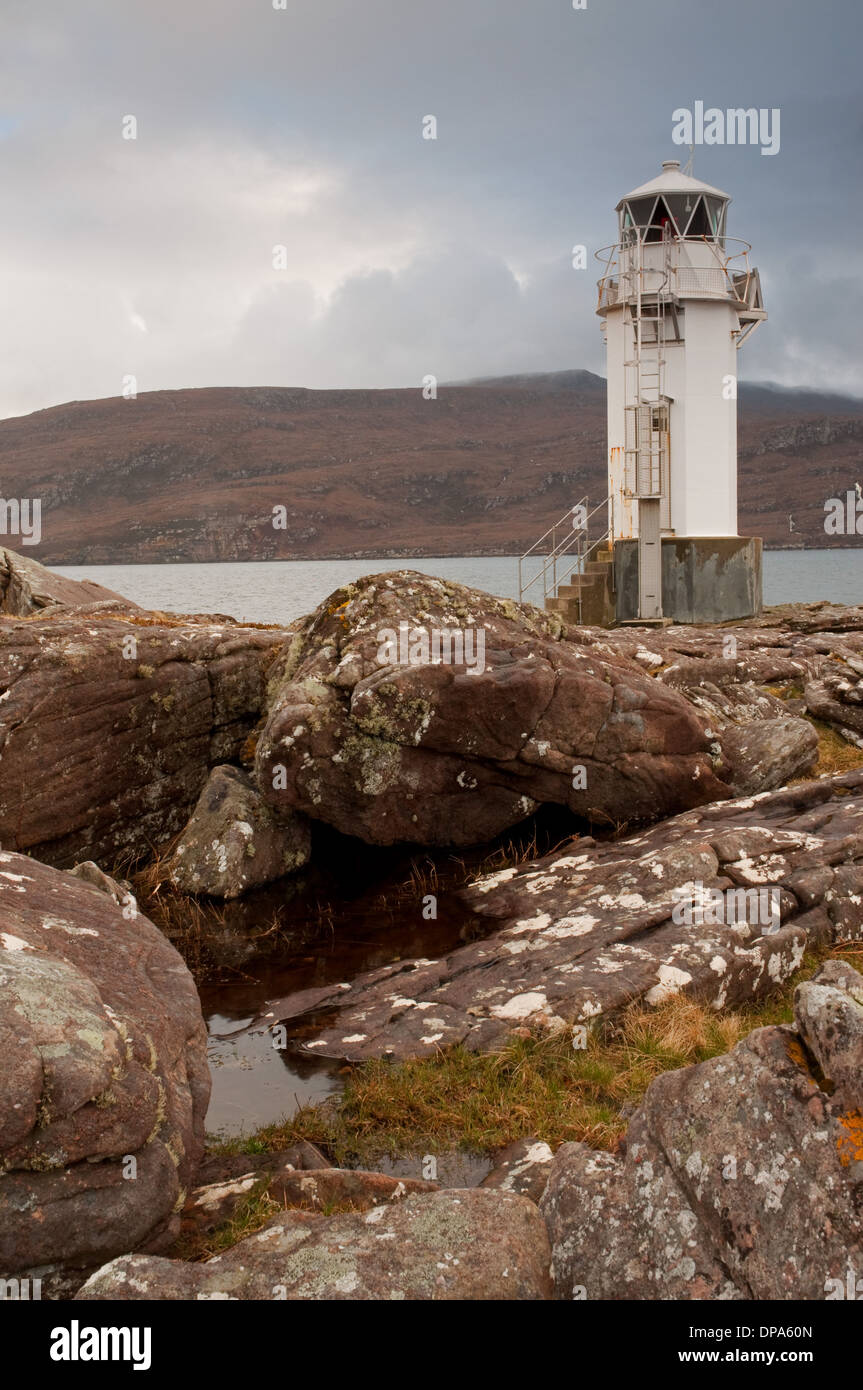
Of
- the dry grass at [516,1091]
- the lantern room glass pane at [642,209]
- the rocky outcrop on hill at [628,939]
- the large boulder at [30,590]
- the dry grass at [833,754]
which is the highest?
the lantern room glass pane at [642,209]

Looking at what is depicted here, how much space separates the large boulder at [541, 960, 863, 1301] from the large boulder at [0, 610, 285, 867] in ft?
28.8

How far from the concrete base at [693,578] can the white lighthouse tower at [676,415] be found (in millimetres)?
35

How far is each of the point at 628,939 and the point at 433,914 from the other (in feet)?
8.79

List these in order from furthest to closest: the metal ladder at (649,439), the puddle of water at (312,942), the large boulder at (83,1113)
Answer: the metal ladder at (649,439), the puddle of water at (312,942), the large boulder at (83,1113)

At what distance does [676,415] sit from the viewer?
3822 centimetres

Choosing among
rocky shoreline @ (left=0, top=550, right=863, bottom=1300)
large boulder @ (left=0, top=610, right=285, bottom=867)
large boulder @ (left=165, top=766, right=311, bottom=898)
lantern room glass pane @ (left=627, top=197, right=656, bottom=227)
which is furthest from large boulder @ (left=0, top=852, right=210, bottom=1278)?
lantern room glass pane @ (left=627, top=197, right=656, bottom=227)

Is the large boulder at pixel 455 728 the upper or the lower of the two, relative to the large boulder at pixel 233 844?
upper

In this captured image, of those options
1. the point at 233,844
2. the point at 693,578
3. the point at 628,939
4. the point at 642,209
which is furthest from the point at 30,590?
the point at 642,209

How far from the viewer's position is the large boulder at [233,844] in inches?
474

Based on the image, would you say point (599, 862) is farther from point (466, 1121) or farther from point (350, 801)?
point (466, 1121)

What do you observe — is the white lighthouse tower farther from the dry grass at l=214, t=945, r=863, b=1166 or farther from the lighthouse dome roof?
the dry grass at l=214, t=945, r=863, b=1166

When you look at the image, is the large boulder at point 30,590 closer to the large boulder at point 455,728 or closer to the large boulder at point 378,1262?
the large boulder at point 455,728

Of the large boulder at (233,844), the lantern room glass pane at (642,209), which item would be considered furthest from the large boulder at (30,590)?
the lantern room glass pane at (642,209)

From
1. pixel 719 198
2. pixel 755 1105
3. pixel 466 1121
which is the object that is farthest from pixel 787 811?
pixel 719 198
